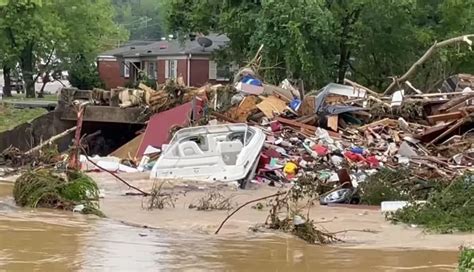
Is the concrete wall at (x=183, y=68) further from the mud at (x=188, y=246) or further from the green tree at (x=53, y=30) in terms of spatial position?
the mud at (x=188, y=246)

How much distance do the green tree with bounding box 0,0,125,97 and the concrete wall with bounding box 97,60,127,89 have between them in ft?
12.1

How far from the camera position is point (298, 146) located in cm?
2525

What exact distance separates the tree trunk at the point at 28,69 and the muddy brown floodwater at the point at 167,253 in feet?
134

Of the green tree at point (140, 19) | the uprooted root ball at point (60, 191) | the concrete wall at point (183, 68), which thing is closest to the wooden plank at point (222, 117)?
the uprooted root ball at point (60, 191)

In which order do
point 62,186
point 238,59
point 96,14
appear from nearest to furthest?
point 62,186 < point 238,59 < point 96,14

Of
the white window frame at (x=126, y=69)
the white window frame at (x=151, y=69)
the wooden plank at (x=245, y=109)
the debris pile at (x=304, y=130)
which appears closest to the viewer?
the debris pile at (x=304, y=130)

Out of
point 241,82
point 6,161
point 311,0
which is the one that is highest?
point 311,0

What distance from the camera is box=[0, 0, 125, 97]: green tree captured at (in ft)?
166

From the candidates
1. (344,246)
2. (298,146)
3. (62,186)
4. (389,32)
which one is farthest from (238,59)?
(344,246)

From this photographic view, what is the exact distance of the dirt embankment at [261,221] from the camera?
1327cm

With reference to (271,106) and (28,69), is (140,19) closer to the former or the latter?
(28,69)

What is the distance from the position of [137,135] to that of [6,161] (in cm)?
506

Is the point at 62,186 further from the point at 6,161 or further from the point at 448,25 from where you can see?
the point at 448,25

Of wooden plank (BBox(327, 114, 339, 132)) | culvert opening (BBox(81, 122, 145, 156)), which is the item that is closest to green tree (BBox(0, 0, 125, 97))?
culvert opening (BBox(81, 122, 145, 156))
